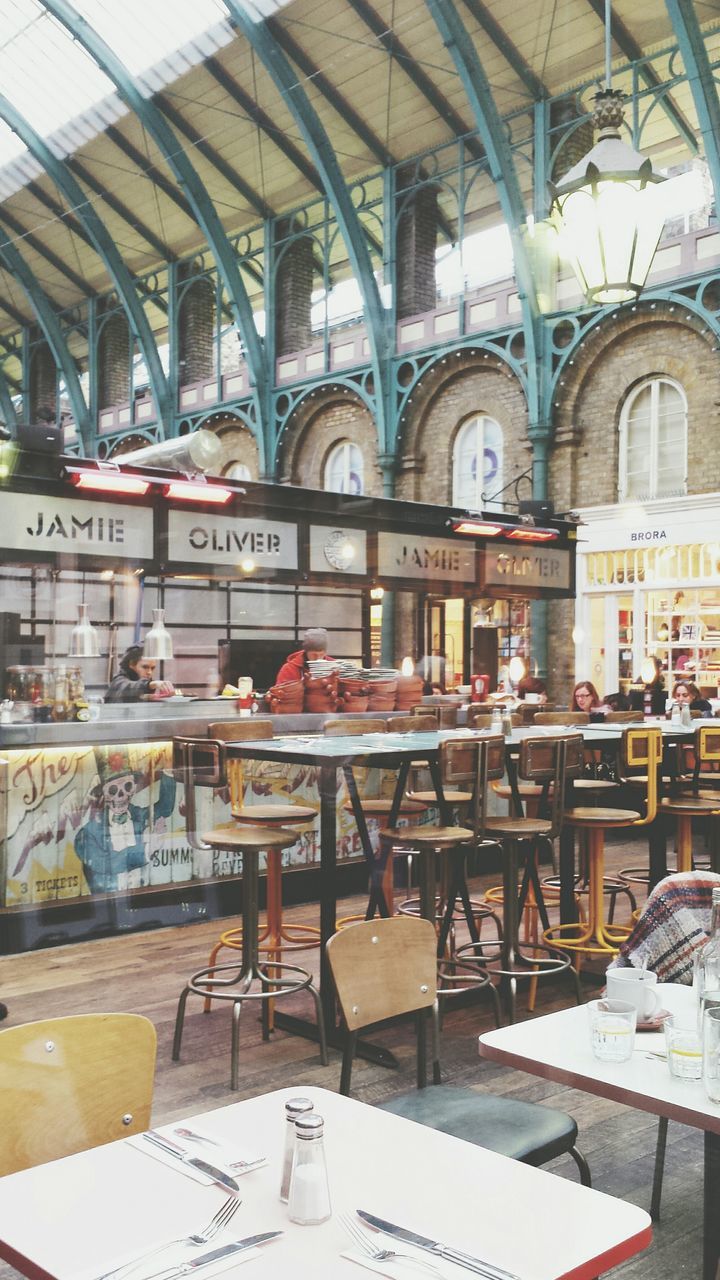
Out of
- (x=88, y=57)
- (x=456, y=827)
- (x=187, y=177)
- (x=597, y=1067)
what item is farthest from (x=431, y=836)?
(x=88, y=57)

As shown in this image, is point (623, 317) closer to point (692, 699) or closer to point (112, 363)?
point (692, 699)

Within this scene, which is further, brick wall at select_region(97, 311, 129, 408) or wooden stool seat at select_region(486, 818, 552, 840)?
brick wall at select_region(97, 311, 129, 408)

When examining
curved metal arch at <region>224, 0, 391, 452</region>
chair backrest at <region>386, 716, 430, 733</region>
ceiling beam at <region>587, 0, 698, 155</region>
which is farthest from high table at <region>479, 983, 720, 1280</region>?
curved metal arch at <region>224, 0, 391, 452</region>

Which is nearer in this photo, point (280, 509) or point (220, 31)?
point (280, 509)

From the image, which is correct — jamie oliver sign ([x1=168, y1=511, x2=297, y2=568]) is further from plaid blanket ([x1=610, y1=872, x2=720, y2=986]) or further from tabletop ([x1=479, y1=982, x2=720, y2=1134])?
tabletop ([x1=479, y1=982, x2=720, y2=1134])

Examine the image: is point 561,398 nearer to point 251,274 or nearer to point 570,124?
point 570,124

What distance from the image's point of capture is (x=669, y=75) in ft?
39.8

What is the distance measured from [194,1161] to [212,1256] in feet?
0.99

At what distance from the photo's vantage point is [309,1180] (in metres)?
1.48

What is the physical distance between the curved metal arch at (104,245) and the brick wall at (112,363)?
1507 mm

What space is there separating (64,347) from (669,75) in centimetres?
1139

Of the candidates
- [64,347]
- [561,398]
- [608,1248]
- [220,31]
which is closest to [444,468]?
[561,398]

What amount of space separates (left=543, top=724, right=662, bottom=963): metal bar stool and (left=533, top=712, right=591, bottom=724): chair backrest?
53.7 inches

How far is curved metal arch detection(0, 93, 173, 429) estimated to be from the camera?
15.9m
